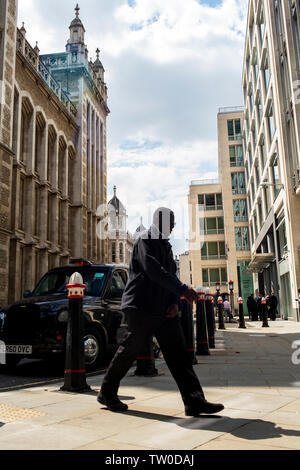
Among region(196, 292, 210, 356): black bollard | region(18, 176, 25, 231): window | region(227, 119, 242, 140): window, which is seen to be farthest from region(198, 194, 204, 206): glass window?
region(196, 292, 210, 356): black bollard

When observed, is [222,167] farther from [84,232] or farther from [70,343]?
[70,343]

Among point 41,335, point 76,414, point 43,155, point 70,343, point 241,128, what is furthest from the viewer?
point 241,128

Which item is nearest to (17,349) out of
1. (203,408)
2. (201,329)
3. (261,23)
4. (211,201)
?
(201,329)

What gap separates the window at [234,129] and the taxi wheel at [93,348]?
48.5m

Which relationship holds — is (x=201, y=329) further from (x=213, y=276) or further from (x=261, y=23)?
(x=213, y=276)

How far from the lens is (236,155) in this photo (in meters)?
52.2

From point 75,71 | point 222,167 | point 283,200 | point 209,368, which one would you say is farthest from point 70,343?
point 222,167

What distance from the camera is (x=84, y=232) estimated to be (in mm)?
34625

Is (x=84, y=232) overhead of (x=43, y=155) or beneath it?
beneath

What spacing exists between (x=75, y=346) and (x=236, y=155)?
1963 inches

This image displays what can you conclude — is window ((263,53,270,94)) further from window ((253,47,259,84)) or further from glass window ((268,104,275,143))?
window ((253,47,259,84))

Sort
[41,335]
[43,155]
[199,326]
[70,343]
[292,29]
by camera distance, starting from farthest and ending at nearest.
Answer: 1. [43,155]
2. [292,29]
3. [199,326]
4. [41,335]
5. [70,343]

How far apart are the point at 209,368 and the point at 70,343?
2928 mm

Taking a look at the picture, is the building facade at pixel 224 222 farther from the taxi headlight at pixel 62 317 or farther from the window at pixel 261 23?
the taxi headlight at pixel 62 317
